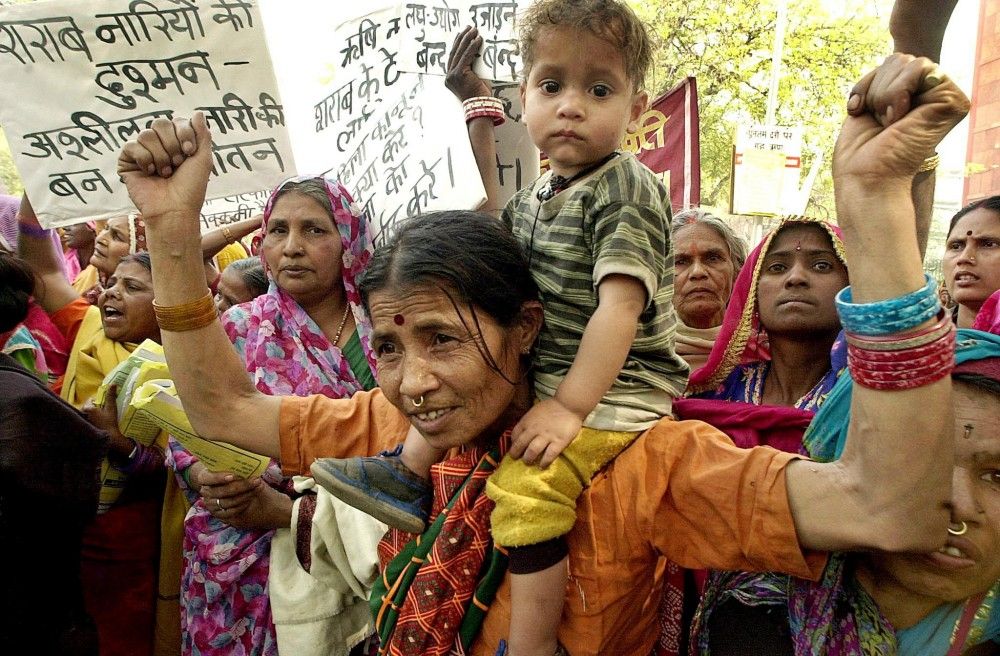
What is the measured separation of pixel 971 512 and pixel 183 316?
1860mm

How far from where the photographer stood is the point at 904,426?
3.97ft

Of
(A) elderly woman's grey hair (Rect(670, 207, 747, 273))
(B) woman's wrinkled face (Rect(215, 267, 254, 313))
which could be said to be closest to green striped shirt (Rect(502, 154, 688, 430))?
(A) elderly woman's grey hair (Rect(670, 207, 747, 273))

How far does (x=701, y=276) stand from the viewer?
3.24 metres

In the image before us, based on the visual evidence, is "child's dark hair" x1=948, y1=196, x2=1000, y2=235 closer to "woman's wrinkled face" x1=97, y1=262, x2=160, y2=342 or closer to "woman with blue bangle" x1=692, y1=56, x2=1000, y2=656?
"woman with blue bangle" x1=692, y1=56, x2=1000, y2=656

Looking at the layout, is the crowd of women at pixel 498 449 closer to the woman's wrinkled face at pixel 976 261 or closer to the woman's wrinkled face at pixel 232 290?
the woman's wrinkled face at pixel 976 261

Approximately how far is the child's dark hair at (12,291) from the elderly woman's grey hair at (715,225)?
2725 millimetres

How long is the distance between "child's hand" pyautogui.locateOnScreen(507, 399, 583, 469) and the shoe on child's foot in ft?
1.23

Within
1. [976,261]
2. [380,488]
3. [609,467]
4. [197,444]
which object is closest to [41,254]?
[197,444]

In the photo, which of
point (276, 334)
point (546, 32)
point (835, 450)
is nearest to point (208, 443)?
point (276, 334)

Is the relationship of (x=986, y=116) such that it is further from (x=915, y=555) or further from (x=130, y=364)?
(x=130, y=364)

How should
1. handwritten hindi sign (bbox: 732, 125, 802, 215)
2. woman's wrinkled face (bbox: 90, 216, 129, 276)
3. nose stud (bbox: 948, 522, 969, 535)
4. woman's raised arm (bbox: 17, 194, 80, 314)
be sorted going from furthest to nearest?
1. handwritten hindi sign (bbox: 732, 125, 802, 215)
2. woman's wrinkled face (bbox: 90, 216, 129, 276)
3. woman's raised arm (bbox: 17, 194, 80, 314)
4. nose stud (bbox: 948, 522, 969, 535)

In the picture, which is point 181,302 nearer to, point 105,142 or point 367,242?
point 367,242

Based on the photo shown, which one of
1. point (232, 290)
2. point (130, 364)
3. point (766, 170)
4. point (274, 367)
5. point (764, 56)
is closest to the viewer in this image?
point (274, 367)

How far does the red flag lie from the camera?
14.3 ft
